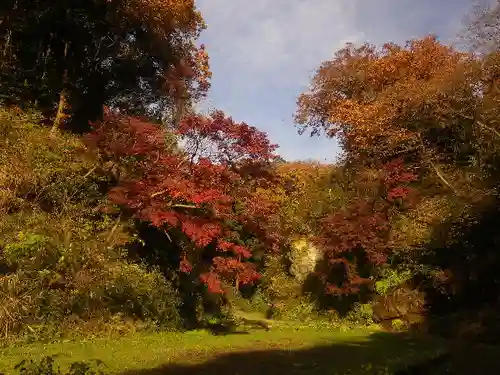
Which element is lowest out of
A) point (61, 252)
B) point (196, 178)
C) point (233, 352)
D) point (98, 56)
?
point (233, 352)

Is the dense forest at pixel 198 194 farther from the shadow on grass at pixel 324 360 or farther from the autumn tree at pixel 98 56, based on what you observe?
the shadow on grass at pixel 324 360

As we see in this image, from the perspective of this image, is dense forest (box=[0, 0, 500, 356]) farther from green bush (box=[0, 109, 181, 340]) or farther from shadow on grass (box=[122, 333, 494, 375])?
shadow on grass (box=[122, 333, 494, 375])

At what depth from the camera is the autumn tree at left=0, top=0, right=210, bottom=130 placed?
653 inches

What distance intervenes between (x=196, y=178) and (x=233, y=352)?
5.18 m

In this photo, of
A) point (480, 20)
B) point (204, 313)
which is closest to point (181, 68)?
point (204, 313)

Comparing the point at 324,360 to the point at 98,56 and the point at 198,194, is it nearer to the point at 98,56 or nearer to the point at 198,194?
the point at 198,194

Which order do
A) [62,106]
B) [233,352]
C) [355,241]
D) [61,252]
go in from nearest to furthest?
1. [233,352]
2. [61,252]
3. [62,106]
4. [355,241]

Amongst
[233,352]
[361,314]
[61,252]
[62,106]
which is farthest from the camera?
[361,314]

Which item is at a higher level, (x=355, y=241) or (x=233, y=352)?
(x=355, y=241)

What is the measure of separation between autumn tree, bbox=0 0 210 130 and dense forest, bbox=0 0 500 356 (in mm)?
69

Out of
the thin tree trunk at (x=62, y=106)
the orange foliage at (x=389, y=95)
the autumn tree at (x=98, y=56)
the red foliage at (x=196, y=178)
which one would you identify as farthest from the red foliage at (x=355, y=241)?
the thin tree trunk at (x=62, y=106)

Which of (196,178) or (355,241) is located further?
(355,241)

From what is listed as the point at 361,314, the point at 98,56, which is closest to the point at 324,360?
the point at 361,314

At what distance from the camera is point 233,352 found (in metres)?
12.4
